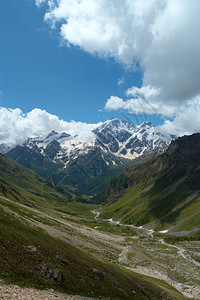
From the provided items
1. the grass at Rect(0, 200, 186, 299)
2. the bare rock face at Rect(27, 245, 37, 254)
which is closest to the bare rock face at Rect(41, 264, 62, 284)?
the grass at Rect(0, 200, 186, 299)

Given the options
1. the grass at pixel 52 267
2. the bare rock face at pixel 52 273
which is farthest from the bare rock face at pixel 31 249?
the bare rock face at pixel 52 273

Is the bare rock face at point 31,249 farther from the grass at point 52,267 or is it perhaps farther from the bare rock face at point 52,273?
the bare rock face at point 52,273

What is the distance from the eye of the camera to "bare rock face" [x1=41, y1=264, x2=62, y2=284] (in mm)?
31938

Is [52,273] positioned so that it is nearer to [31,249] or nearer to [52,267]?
[52,267]

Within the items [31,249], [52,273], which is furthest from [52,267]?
[31,249]

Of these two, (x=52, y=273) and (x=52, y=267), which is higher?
(x=52, y=267)

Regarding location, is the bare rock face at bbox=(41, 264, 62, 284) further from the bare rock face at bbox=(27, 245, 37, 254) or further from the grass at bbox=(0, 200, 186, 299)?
the bare rock face at bbox=(27, 245, 37, 254)

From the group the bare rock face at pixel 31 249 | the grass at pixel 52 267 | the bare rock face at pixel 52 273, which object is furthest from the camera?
the bare rock face at pixel 31 249

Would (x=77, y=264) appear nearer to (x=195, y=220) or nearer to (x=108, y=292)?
(x=108, y=292)

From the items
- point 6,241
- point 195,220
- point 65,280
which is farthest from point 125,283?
point 195,220

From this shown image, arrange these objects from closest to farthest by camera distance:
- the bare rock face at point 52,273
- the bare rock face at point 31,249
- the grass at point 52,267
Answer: the grass at point 52,267, the bare rock face at point 52,273, the bare rock face at point 31,249

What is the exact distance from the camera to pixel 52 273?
3275cm

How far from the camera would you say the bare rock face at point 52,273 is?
31.9m

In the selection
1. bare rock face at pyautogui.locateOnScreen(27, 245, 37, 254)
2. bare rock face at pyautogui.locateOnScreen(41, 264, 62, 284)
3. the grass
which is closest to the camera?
the grass
